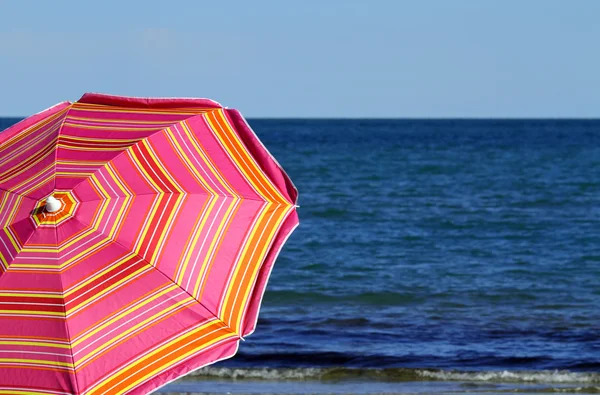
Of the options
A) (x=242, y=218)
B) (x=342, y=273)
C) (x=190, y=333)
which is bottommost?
(x=190, y=333)

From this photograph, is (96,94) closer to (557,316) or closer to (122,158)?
(122,158)

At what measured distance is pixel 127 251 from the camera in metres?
4.00

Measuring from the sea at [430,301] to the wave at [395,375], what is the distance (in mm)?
17

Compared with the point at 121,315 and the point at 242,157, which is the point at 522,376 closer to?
the point at 242,157

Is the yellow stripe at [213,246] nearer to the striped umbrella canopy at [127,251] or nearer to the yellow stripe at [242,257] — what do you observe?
the striped umbrella canopy at [127,251]

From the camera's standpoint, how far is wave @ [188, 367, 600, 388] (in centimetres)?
816

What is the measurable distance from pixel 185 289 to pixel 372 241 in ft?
44.7

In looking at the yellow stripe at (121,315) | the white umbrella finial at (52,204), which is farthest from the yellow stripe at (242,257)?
the white umbrella finial at (52,204)

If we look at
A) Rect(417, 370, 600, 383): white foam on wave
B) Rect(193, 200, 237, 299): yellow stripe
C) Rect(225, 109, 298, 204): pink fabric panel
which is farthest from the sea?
Rect(193, 200, 237, 299): yellow stripe

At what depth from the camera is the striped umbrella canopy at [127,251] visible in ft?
12.9

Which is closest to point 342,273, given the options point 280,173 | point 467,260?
point 467,260

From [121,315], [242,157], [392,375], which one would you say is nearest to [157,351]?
[121,315]

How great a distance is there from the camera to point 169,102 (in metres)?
4.52

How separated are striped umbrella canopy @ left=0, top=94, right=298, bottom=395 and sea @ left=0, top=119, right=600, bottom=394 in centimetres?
365
